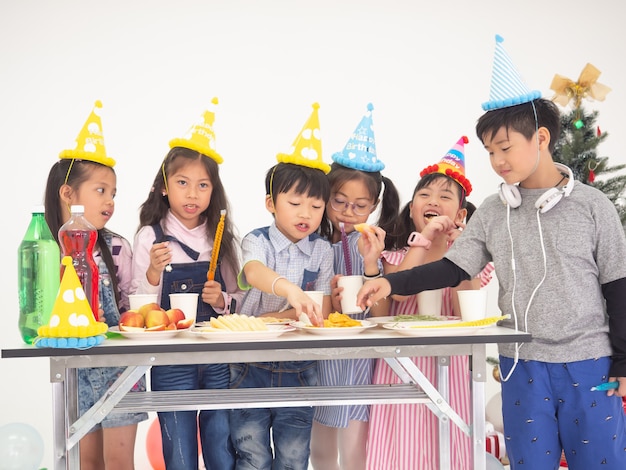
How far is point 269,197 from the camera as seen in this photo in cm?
232

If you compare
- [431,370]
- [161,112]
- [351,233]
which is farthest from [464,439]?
[161,112]

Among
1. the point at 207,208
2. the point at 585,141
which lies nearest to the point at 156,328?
the point at 207,208

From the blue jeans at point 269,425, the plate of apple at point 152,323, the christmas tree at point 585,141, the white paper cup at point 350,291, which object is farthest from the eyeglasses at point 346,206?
the christmas tree at point 585,141

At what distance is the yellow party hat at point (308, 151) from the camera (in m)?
2.29

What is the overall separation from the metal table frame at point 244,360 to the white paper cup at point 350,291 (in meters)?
0.14

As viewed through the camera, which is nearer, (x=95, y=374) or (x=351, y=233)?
(x=95, y=374)

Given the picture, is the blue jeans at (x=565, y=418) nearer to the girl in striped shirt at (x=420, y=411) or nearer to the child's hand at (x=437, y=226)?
the girl in striped shirt at (x=420, y=411)

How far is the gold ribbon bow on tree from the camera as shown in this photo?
320cm

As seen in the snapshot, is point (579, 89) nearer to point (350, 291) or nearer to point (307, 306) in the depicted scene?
point (350, 291)

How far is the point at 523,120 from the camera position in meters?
1.94

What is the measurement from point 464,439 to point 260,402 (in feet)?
2.62

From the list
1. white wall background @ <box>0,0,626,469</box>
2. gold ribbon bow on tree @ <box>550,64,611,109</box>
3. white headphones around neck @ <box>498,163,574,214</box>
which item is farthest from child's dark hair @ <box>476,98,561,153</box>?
white wall background @ <box>0,0,626,469</box>

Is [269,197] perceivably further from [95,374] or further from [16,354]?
[16,354]

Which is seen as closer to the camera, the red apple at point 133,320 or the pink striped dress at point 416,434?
the red apple at point 133,320
